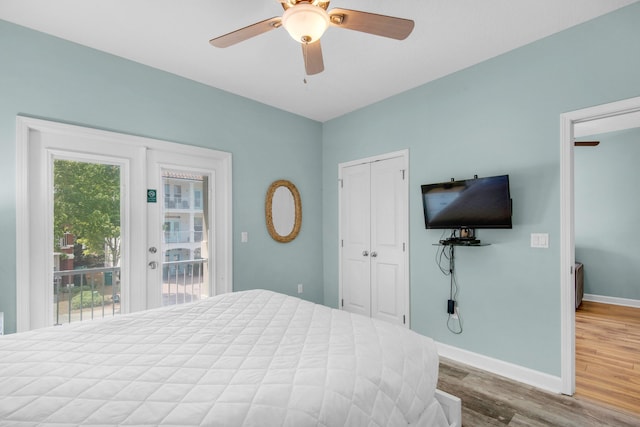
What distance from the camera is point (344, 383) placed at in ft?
3.67

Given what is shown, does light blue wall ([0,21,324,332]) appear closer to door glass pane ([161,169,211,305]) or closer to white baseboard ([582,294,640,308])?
door glass pane ([161,169,211,305])

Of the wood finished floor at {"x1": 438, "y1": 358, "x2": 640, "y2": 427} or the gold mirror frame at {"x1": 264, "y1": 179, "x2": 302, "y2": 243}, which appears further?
the gold mirror frame at {"x1": 264, "y1": 179, "x2": 302, "y2": 243}

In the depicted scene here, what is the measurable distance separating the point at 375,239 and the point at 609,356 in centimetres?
248

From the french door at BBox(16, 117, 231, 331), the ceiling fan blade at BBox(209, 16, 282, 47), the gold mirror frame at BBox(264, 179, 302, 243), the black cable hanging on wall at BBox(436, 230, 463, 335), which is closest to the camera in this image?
the ceiling fan blade at BBox(209, 16, 282, 47)

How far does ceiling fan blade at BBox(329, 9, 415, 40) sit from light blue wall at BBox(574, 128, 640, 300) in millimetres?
5047

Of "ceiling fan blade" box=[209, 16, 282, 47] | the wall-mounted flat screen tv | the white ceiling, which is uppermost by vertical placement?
the white ceiling

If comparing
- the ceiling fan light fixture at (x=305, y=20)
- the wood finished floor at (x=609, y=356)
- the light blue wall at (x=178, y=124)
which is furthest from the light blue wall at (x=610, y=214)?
the ceiling fan light fixture at (x=305, y=20)

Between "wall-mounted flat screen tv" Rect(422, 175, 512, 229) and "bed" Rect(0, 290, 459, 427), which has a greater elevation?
"wall-mounted flat screen tv" Rect(422, 175, 512, 229)

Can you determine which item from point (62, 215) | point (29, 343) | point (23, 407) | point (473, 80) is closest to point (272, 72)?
point (473, 80)

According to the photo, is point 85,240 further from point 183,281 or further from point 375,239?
point 375,239

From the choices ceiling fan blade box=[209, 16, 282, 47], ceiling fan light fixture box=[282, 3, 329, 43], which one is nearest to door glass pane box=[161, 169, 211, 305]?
ceiling fan blade box=[209, 16, 282, 47]

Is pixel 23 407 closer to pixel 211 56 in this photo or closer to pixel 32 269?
pixel 32 269

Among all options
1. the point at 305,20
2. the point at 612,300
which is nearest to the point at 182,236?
the point at 305,20

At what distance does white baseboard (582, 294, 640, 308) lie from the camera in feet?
14.9
